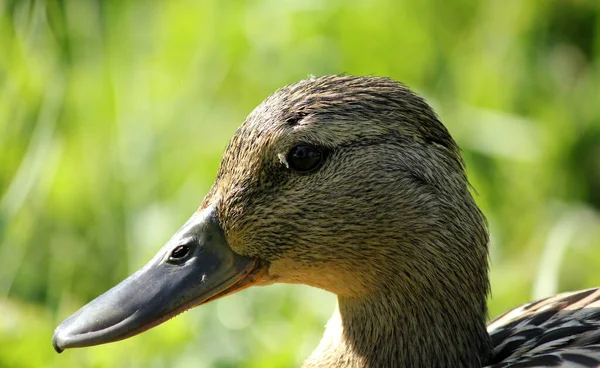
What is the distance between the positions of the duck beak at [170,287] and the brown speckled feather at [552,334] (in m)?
0.62

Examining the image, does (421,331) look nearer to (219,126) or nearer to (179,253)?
(179,253)

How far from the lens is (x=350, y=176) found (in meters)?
2.40

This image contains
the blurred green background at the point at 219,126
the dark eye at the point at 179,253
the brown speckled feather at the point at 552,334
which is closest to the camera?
the brown speckled feather at the point at 552,334

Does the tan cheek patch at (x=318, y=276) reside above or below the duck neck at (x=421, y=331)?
above

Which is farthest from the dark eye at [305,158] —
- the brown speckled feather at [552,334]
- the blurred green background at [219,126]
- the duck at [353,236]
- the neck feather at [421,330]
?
the blurred green background at [219,126]

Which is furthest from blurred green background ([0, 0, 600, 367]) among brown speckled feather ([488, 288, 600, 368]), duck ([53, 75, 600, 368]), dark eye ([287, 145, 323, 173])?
dark eye ([287, 145, 323, 173])

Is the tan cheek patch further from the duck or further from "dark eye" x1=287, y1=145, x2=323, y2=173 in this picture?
"dark eye" x1=287, y1=145, x2=323, y2=173

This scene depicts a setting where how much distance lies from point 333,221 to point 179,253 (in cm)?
36

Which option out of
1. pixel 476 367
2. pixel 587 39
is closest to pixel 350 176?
pixel 476 367

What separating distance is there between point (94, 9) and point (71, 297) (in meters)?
1.38

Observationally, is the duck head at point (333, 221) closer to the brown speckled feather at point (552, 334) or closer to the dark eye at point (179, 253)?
the dark eye at point (179, 253)

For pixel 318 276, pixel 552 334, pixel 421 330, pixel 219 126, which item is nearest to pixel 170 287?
pixel 318 276

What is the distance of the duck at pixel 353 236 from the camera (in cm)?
239

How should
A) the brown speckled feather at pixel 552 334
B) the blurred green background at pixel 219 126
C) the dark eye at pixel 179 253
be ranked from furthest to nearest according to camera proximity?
1. the blurred green background at pixel 219 126
2. the dark eye at pixel 179 253
3. the brown speckled feather at pixel 552 334
